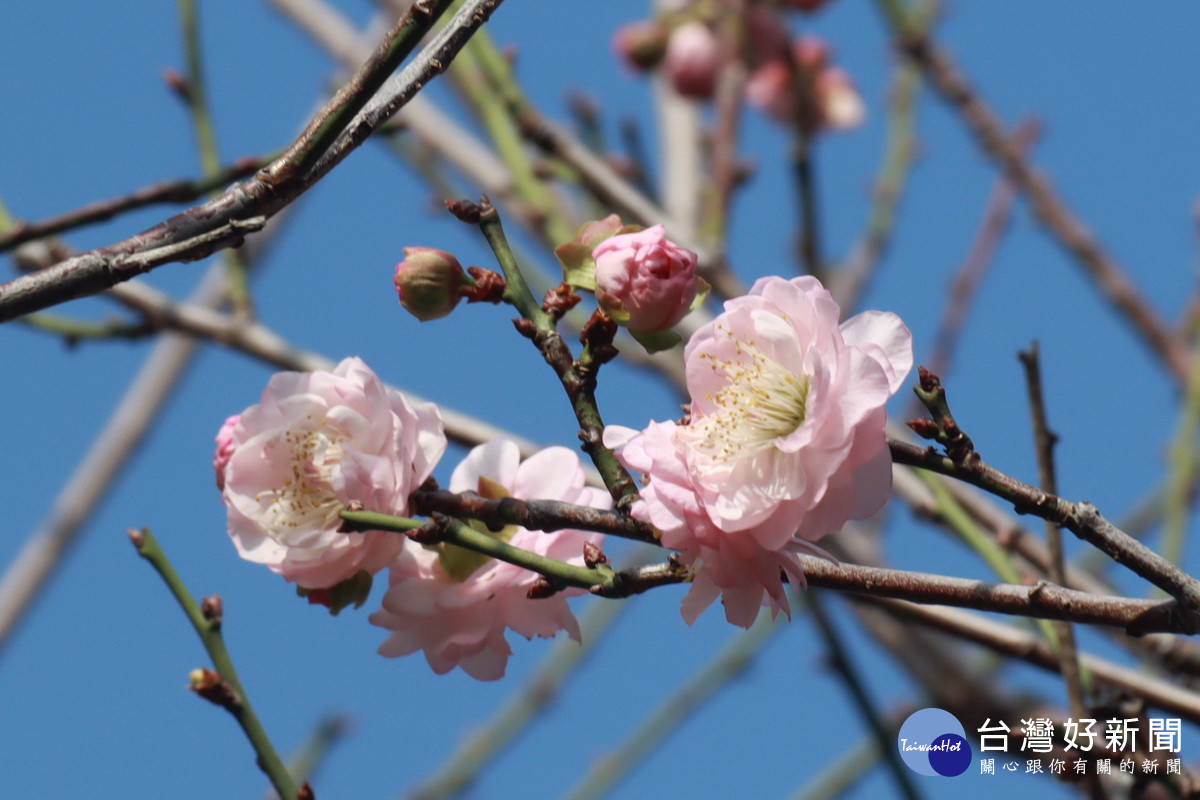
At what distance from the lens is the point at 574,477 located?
1.06 meters

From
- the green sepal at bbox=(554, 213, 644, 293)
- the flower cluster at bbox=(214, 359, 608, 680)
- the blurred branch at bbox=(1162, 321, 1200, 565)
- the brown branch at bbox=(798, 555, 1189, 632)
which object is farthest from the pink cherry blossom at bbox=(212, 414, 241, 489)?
the blurred branch at bbox=(1162, 321, 1200, 565)

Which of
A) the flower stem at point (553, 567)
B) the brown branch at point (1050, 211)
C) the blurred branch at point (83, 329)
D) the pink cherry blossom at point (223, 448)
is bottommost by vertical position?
the flower stem at point (553, 567)

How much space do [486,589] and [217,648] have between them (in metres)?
0.27

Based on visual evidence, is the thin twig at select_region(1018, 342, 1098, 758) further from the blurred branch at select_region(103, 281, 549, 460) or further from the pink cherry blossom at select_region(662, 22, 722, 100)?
the pink cherry blossom at select_region(662, 22, 722, 100)

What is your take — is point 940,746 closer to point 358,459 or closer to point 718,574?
point 718,574

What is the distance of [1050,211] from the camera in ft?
8.98

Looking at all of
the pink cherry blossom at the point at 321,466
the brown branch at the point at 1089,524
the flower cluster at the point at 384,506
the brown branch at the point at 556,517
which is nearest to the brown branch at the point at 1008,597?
the brown branch at the point at 1089,524

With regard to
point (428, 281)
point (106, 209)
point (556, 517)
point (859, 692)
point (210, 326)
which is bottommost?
point (556, 517)

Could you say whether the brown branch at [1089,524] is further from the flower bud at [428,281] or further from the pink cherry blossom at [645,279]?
the flower bud at [428,281]

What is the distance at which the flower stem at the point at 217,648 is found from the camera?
1.05 meters

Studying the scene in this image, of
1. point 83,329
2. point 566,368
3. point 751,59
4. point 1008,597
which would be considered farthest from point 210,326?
point 751,59

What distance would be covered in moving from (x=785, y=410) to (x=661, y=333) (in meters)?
0.13

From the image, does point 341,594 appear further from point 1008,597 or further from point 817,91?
point 817,91

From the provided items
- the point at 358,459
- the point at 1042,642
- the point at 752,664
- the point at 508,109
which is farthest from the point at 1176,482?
the point at 358,459
